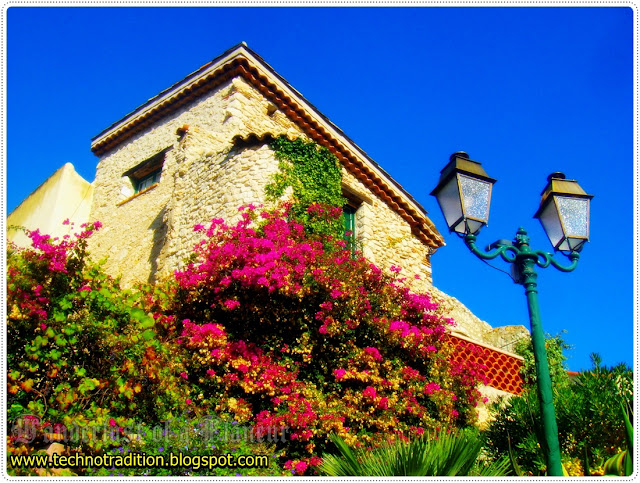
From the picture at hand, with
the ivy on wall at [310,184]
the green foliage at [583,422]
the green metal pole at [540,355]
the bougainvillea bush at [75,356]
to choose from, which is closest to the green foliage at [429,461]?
the green metal pole at [540,355]

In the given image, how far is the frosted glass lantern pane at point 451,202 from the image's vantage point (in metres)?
4.64

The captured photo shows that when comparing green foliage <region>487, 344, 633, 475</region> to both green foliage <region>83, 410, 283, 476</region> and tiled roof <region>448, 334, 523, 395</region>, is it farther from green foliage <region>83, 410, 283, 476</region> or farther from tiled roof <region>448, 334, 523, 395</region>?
green foliage <region>83, 410, 283, 476</region>

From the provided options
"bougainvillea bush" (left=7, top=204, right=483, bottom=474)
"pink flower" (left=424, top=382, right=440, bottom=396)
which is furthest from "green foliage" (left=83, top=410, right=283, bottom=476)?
"pink flower" (left=424, top=382, right=440, bottom=396)

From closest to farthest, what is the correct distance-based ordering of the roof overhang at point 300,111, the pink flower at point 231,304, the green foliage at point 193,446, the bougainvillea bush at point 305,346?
the green foliage at point 193,446, the bougainvillea bush at point 305,346, the pink flower at point 231,304, the roof overhang at point 300,111

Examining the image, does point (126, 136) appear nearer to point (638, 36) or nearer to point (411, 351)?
point (411, 351)

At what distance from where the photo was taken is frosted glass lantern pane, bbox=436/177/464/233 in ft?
15.2

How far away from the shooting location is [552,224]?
192 inches

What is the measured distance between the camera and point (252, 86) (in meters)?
11.7

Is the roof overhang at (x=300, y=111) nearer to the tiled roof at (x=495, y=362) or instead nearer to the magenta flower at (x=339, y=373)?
the tiled roof at (x=495, y=362)

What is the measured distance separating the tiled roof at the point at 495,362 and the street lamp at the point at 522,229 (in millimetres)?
5094

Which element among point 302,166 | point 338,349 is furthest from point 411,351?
point 302,166

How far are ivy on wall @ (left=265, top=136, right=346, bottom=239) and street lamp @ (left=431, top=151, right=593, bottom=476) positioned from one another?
4.24 m

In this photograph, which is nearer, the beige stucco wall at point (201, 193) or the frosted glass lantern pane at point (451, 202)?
the frosted glass lantern pane at point (451, 202)

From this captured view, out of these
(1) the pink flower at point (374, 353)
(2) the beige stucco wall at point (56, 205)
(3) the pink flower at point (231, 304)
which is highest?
(2) the beige stucco wall at point (56, 205)
